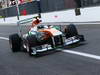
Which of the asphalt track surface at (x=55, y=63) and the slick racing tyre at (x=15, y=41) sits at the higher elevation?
the slick racing tyre at (x=15, y=41)

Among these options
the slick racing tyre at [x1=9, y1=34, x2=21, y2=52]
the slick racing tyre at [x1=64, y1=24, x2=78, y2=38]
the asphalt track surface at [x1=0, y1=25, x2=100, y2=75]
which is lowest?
the asphalt track surface at [x1=0, y1=25, x2=100, y2=75]

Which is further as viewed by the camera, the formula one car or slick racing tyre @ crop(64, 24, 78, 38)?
slick racing tyre @ crop(64, 24, 78, 38)

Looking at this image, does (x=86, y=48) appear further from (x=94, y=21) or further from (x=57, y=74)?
(x=94, y=21)

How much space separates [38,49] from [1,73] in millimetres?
2098

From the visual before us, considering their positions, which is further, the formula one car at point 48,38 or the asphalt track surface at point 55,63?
the formula one car at point 48,38

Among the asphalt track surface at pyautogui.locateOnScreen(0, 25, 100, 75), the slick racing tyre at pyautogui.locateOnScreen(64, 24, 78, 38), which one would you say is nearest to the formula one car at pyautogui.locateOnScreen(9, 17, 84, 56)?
the slick racing tyre at pyautogui.locateOnScreen(64, 24, 78, 38)

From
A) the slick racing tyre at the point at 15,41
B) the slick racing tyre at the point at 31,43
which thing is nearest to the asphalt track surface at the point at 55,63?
the slick racing tyre at the point at 31,43

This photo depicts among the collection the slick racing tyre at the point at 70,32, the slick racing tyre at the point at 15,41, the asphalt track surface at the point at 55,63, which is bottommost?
the asphalt track surface at the point at 55,63

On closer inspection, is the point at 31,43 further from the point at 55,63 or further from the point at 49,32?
the point at 55,63

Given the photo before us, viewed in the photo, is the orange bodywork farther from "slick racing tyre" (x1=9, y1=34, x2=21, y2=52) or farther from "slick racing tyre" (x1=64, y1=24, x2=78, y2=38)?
"slick racing tyre" (x1=9, y1=34, x2=21, y2=52)

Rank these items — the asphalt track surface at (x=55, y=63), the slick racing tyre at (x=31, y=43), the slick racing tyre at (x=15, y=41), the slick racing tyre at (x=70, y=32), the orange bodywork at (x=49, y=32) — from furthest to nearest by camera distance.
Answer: the slick racing tyre at (x=15, y=41)
the slick racing tyre at (x=70, y=32)
the orange bodywork at (x=49, y=32)
the slick racing tyre at (x=31, y=43)
the asphalt track surface at (x=55, y=63)

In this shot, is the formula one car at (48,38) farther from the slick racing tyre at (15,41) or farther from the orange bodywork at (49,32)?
the slick racing tyre at (15,41)

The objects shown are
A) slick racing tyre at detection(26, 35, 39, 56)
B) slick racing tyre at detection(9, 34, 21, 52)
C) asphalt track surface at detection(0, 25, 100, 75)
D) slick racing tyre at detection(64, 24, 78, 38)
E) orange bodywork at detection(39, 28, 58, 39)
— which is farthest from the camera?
slick racing tyre at detection(9, 34, 21, 52)

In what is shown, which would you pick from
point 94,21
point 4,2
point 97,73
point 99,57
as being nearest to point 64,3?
point 94,21
